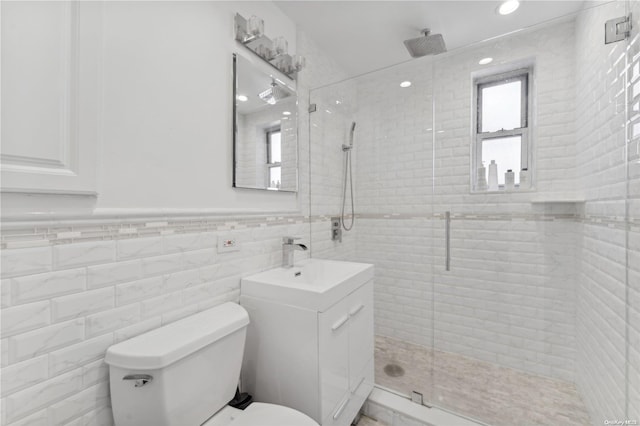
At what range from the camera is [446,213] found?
2.21 meters

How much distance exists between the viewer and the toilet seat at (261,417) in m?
1.03

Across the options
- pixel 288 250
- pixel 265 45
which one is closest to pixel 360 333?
pixel 288 250

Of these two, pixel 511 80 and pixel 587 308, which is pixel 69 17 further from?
pixel 587 308

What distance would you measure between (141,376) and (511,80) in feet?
9.32

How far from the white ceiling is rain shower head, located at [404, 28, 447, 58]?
0.09 metres

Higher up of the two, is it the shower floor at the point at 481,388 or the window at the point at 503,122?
the window at the point at 503,122

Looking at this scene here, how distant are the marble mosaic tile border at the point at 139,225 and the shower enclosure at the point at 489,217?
0.24 feet

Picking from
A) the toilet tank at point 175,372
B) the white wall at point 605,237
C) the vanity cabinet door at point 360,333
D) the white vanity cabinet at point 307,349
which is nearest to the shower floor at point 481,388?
the white wall at point 605,237

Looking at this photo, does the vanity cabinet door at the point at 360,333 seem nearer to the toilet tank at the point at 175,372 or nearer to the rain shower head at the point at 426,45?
the toilet tank at the point at 175,372

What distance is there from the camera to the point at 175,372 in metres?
0.92

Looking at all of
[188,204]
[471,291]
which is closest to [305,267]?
[188,204]

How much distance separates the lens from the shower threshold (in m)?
1.52

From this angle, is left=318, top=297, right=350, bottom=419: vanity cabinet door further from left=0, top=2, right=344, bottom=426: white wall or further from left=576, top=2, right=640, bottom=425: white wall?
left=576, top=2, right=640, bottom=425: white wall

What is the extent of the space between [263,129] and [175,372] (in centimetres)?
128
